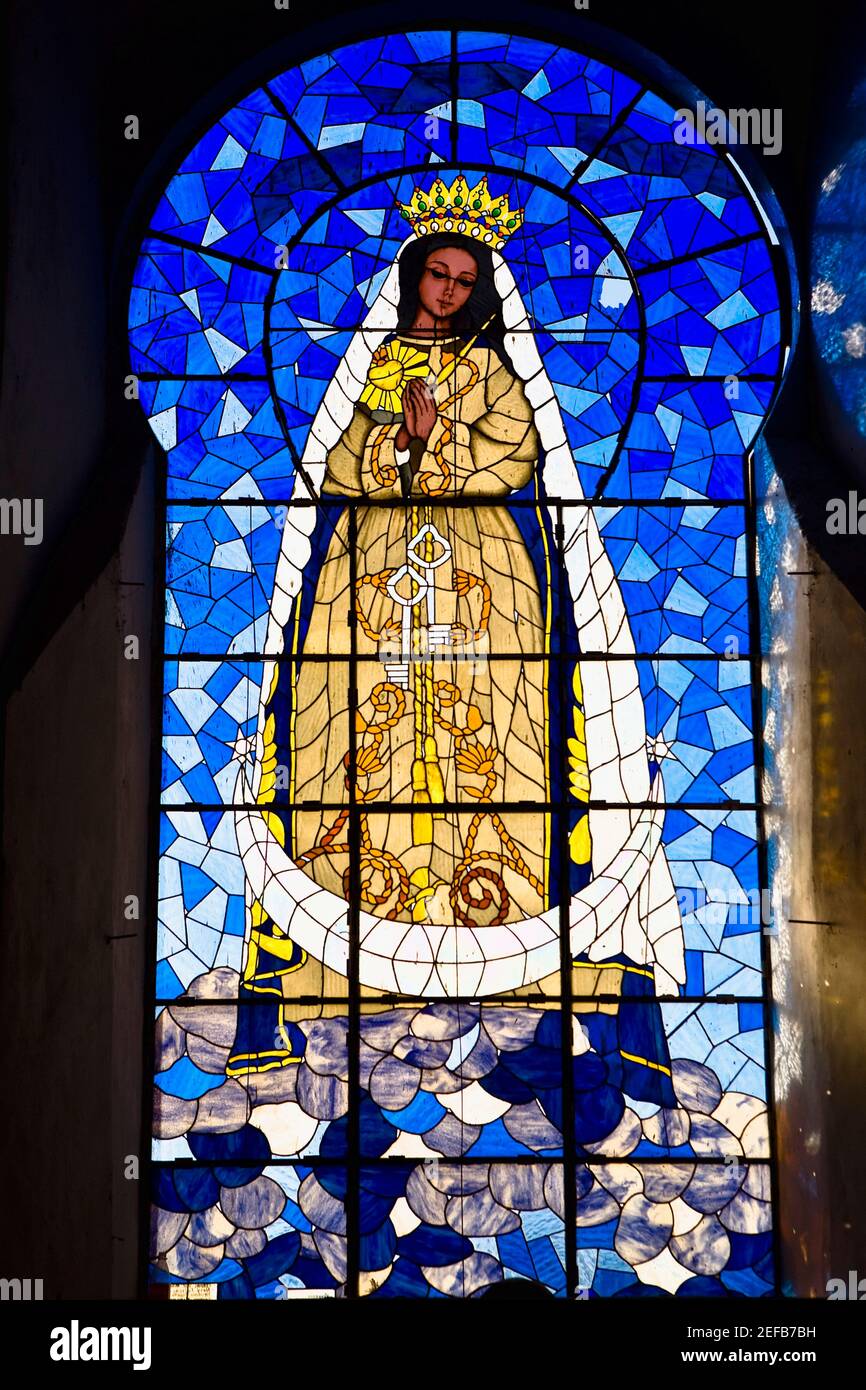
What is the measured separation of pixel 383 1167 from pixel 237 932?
943 millimetres

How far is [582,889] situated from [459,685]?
33.5 inches

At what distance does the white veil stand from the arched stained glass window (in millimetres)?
13

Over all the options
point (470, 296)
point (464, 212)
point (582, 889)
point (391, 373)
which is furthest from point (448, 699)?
point (464, 212)

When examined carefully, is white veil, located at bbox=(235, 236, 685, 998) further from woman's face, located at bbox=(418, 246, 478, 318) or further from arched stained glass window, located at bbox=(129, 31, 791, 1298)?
woman's face, located at bbox=(418, 246, 478, 318)

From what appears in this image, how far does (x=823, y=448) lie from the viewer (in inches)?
235

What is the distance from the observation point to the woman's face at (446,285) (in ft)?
20.5

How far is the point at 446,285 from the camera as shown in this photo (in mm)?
6270

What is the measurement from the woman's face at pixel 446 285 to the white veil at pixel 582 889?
907mm

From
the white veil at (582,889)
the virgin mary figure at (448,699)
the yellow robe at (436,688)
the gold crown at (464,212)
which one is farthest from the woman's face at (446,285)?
the white veil at (582,889)

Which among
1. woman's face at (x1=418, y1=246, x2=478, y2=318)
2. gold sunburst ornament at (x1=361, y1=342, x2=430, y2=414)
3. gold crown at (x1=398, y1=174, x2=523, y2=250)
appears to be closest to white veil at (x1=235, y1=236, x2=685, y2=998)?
gold sunburst ornament at (x1=361, y1=342, x2=430, y2=414)

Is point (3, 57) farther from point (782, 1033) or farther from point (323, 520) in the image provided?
point (782, 1033)

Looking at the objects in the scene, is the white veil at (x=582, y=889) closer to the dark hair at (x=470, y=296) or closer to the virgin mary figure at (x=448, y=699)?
the virgin mary figure at (x=448, y=699)

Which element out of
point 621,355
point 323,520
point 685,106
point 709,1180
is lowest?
point 709,1180
